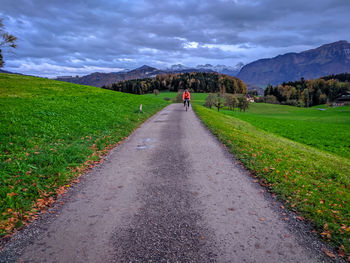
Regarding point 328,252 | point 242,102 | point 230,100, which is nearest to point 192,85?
point 230,100

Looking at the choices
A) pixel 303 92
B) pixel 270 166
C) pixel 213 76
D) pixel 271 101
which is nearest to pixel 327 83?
pixel 303 92

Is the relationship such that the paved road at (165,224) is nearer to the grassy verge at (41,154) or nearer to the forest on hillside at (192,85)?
the grassy verge at (41,154)

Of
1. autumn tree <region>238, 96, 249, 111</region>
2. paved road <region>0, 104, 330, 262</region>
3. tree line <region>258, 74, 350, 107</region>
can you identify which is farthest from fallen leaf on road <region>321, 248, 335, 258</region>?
tree line <region>258, 74, 350, 107</region>

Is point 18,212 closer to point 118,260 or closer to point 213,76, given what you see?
point 118,260

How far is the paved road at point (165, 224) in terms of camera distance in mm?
3613

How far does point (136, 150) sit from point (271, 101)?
14447 cm

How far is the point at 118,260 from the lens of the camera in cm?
348

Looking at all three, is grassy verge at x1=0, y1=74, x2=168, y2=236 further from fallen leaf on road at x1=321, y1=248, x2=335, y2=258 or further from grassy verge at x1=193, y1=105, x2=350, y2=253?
grassy verge at x1=193, y1=105, x2=350, y2=253

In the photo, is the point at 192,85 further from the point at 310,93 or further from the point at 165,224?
the point at 165,224

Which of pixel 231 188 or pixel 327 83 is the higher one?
pixel 327 83

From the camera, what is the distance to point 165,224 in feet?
14.3

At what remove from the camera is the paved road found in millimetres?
3613

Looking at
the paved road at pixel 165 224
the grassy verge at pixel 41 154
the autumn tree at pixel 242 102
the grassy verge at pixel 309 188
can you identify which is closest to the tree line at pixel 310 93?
the autumn tree at pixel 242 102

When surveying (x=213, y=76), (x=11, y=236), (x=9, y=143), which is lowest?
(x=11, y=236)
